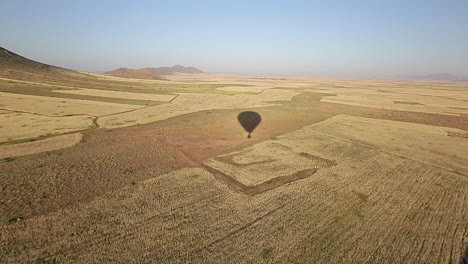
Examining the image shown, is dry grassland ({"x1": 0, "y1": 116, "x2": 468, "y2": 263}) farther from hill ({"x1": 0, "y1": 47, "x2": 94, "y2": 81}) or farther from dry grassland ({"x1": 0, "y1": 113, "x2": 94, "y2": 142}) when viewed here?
hill ({"x1": 0, "y1": 47, "x2": 94, "y2": 81})

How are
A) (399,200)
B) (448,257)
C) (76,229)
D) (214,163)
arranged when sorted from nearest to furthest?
(448,257)
(76,229)
(399,200)
(214,163)

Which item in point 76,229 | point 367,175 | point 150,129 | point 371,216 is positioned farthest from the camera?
point 150,129

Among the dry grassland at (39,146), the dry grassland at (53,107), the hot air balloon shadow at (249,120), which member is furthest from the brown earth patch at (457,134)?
the dry grassland at (53,107)

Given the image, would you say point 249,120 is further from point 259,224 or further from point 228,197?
point 259,224

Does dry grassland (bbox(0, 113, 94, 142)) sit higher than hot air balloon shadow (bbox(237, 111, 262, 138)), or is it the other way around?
dry grassland (bbox(0, 113, 94, 142))

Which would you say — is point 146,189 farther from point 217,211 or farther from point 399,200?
point 399,200

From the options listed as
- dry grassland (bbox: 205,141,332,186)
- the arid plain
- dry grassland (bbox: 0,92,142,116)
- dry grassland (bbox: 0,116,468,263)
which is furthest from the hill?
dry grassland (bbox: 0,116,468,263)

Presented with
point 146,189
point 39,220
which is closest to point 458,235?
point 146,189

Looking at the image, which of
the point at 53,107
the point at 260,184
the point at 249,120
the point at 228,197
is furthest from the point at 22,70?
the point at 260,184

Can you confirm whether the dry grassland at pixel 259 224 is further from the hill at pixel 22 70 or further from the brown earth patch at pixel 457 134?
the hill at pixel 22 70
